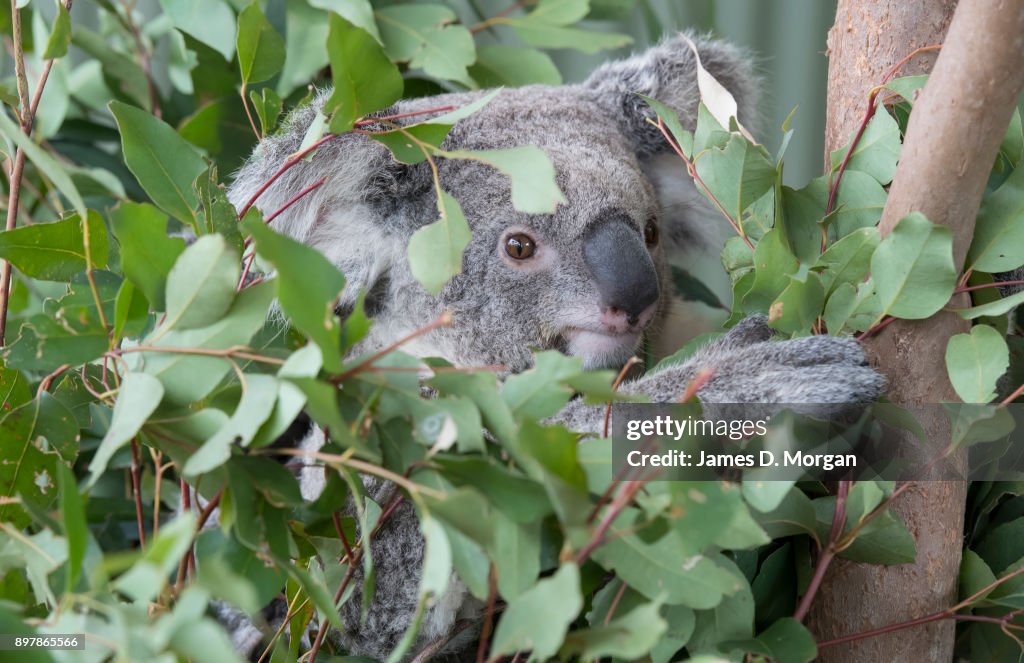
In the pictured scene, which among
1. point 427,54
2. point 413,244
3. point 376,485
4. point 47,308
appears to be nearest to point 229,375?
point 413,244

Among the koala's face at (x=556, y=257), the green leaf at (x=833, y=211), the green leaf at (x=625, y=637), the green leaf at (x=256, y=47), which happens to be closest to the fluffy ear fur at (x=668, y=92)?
the koala's face at (x=556, y=257)

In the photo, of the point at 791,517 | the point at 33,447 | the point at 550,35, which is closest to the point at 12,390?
the point at 33,447

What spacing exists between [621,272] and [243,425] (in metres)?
0.83

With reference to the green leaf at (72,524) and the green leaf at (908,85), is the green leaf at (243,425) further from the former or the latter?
the green leaf at (908,85)

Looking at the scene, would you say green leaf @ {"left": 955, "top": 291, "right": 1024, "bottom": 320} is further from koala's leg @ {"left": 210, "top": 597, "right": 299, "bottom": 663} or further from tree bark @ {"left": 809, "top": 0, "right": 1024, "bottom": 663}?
koala's leg @ {"left": 210, "top": 597, "right": 299, "bottom": 663}

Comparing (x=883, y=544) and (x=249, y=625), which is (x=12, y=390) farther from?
(x=883, y=544)

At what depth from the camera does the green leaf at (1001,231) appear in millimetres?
1097

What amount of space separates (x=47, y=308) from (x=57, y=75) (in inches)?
48.9

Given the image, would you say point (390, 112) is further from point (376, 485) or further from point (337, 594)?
point (337, 594)

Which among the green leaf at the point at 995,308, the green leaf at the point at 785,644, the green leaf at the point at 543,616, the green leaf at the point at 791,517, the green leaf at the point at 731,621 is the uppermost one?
the green leaf at the point at 543,616

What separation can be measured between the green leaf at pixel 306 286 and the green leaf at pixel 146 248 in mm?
166

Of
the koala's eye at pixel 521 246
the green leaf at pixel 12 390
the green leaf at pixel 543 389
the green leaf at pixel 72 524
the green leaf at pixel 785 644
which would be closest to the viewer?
the green leaf at pixel 72 524

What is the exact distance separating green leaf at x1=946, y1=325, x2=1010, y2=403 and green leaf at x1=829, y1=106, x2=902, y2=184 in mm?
230

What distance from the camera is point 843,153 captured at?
127 cm
